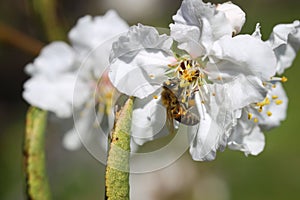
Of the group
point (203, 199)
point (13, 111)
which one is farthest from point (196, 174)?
point (13, 111)

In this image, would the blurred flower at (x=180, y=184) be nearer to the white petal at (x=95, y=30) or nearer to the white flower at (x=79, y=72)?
the white flower at (x=79, y=72)

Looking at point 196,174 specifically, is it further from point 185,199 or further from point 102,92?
point 102,92

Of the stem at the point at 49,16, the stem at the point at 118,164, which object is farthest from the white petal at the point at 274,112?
the stem at the point at 49,16

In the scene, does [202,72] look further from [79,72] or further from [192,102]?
[79,72]

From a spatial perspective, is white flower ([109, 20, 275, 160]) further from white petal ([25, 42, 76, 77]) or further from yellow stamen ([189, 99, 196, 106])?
white petal ([25, 42, 76, 77])

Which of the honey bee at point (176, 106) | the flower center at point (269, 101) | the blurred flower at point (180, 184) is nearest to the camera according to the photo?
the honey bee at point (176, 106)

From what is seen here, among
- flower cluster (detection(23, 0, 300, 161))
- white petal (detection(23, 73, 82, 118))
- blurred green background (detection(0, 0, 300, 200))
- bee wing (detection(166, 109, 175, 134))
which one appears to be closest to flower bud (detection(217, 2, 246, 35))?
flower cluster (detection(23, 0, 300, 161))

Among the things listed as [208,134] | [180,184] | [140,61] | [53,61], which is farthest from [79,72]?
[180,184]
